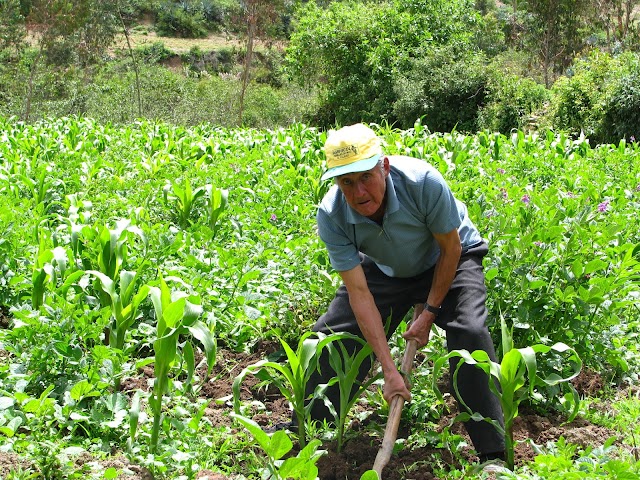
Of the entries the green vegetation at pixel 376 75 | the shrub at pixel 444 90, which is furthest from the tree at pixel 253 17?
the shrub at pixel 444 90

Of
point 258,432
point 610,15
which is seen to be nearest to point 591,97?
point 258,432

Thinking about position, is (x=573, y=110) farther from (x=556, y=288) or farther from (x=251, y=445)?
(x=251, y=445)

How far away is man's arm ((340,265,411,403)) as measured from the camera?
297 centimetres

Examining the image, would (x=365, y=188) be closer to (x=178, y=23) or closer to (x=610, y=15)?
(x=610, y=15)

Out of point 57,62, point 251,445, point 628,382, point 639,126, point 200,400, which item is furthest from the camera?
point 57,62

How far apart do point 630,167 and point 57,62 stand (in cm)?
2579

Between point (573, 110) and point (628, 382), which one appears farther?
point (573, 110)

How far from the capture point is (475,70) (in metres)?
19.4

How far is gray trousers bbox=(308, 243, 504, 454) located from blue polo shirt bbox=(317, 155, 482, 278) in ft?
0.47

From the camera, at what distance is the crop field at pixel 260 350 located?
9.39 feet

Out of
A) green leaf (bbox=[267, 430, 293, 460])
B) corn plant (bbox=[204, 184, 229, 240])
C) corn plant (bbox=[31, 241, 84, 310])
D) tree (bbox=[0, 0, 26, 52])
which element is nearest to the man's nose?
green leaf (bbox=[267, 430, 293, 460])

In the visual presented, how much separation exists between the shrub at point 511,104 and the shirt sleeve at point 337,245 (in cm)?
1475

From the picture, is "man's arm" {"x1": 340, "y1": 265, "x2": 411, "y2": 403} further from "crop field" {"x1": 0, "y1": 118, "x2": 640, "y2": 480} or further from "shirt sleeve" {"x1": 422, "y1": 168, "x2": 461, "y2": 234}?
"shirt sleeve" {"x1": 422, "y1": 168, "x2": 461, "y2": 234}

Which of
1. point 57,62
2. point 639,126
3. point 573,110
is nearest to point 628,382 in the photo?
point 639,126
